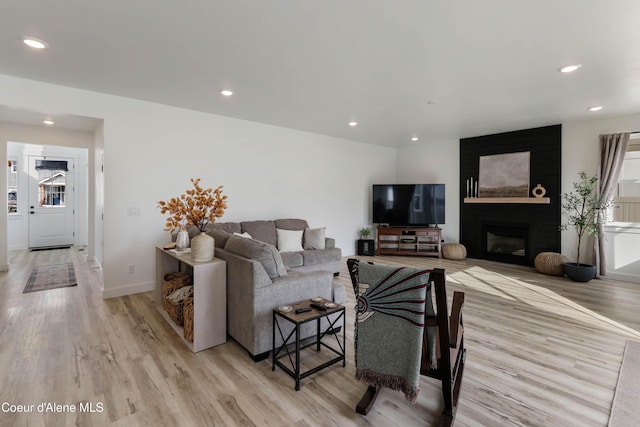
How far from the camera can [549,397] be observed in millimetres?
2035

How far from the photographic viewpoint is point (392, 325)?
1714 millimetres

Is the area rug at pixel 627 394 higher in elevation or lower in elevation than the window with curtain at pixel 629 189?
lower

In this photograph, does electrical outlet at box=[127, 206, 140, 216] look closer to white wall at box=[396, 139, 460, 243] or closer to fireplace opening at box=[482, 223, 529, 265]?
Answer: white wall at box=[396, 139, 460, 243]

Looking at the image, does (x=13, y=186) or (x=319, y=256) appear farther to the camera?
(x=13, y=186)

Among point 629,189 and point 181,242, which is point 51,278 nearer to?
point 181,242

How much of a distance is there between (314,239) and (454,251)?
3.26 meters

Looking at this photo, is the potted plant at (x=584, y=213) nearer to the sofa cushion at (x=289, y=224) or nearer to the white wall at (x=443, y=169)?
the white wall at (x=443, y=169)

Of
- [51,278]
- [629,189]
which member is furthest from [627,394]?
[51,278]

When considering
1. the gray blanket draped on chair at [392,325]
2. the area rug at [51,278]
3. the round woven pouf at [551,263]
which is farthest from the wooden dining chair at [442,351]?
the area rug at [51,278]

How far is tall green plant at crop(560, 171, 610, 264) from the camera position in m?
4.91

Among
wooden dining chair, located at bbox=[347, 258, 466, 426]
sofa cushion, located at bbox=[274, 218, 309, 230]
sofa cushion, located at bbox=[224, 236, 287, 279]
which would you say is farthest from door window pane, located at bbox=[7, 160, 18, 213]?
wooden dining chair, located at bbox=[347, 258, 466, 426]

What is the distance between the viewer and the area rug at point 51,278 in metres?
4.32

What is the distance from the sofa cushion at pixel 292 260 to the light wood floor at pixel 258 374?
4.58 ft

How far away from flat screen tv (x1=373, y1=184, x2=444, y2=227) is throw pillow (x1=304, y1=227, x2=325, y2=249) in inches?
93.9
